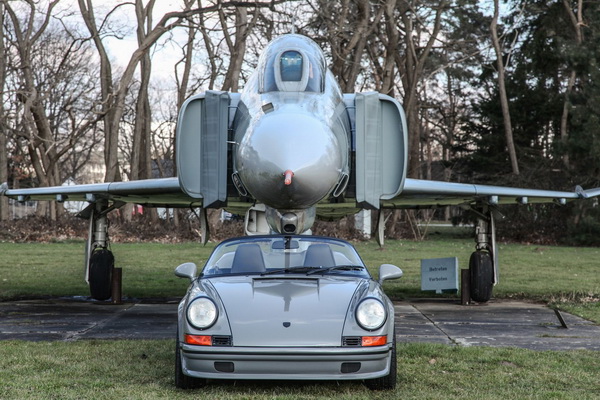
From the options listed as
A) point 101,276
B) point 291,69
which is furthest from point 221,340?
point 101,276

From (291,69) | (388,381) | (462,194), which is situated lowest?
(388,381)

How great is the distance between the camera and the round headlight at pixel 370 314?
5457 mm

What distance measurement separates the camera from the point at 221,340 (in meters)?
5.37

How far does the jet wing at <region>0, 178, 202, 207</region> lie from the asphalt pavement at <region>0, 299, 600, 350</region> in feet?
5.79

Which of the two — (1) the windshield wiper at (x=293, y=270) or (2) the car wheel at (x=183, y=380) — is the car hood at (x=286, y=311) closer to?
(1) the windshield wiper at (x=293, y=270)

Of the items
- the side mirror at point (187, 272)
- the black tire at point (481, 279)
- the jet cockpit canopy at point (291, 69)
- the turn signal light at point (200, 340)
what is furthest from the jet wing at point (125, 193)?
the turn signal light at point (200, 340)

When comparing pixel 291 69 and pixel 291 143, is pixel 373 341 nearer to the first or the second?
pixel 291 143

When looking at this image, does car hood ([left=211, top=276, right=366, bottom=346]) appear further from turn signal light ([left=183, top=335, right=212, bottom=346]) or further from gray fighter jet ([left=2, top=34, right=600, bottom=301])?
gray fighter jet ([left=2, top=34, right=600, bottom=301])

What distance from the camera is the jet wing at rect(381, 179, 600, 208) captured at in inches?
433

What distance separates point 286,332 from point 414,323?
477cm

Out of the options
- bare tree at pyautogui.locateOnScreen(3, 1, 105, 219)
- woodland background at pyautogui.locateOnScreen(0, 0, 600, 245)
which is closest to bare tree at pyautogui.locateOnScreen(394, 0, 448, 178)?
woodland background at pyautogui.locateOnScreen(0, 0, 600, 245)

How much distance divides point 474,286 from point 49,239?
22.0m

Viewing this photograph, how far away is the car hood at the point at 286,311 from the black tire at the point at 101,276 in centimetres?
644

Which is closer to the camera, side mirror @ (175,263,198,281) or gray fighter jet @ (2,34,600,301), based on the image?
side mirror @ (175,263,198,281)
